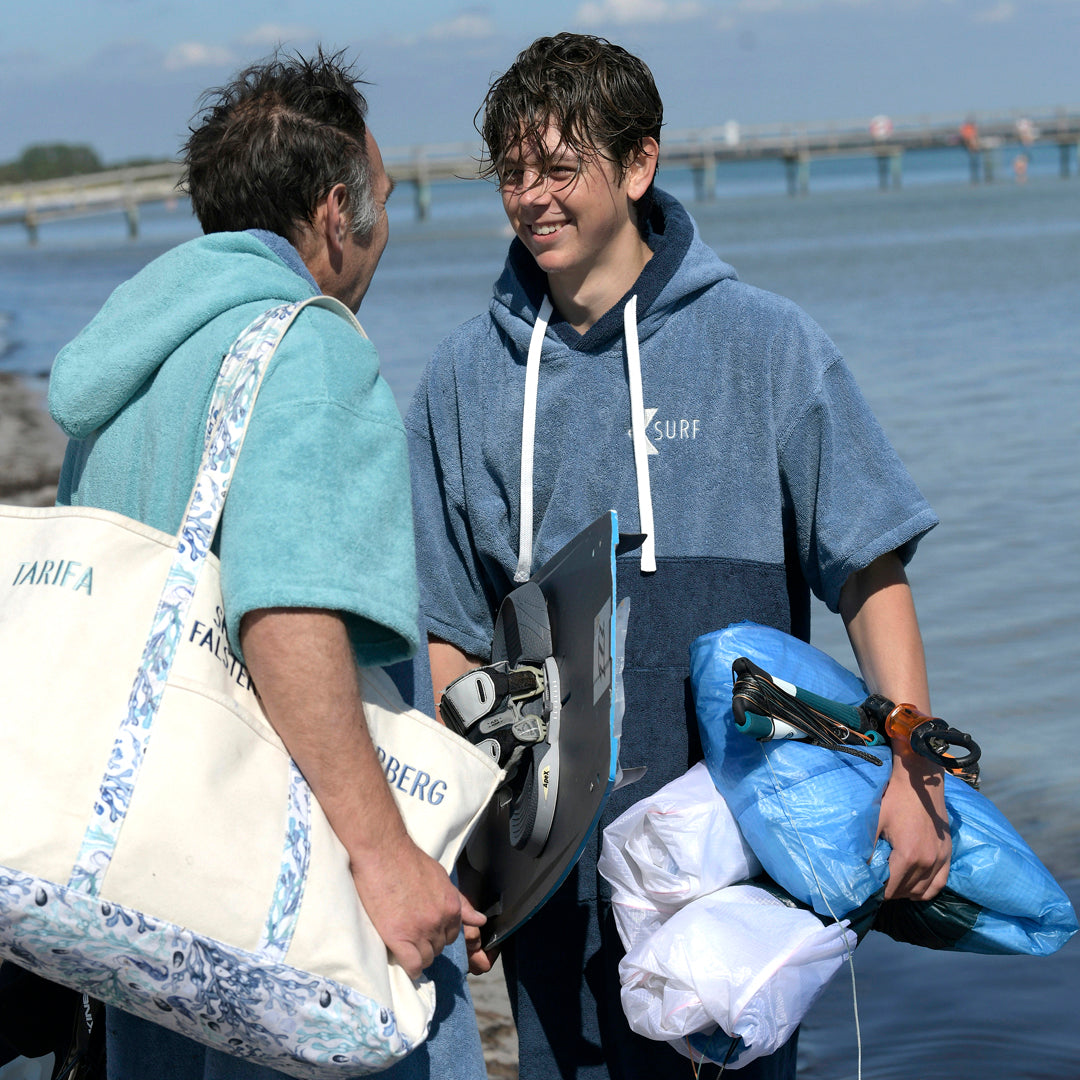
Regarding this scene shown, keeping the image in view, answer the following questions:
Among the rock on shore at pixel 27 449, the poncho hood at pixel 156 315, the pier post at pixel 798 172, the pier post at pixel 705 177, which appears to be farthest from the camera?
the pier post at pixel 798 172

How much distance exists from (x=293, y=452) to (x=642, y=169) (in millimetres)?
1103

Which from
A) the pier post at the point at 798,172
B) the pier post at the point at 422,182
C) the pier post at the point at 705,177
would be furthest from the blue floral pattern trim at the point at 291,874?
the pier post at the point at 798,172

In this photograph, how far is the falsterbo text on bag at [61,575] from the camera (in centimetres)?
158

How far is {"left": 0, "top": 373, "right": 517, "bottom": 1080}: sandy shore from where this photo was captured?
333 centimetres

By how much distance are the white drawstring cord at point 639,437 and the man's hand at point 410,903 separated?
79 centimetres

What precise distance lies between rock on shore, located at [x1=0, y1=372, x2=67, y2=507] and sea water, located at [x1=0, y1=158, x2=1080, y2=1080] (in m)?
2.07

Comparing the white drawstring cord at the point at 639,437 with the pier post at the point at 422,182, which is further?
the pier post at the point at 422,182

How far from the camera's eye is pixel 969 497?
27.3 feet

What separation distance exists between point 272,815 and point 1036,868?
50.3 inches

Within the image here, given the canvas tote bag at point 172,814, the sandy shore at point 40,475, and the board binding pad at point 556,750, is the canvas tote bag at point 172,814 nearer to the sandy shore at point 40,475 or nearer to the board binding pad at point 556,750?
the board binding pad at point 556,750

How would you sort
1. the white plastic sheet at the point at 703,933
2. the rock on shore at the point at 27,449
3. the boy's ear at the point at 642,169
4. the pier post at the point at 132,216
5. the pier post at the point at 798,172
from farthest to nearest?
the pier post at the point at 798,172 < the pier post at the point at 132,216 < the rock on shore at the point at 27,449 < the boy's ear at the point at 642,169 < the white plastic sheet at the point at 703,933

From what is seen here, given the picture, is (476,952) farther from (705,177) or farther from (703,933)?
(705,177)

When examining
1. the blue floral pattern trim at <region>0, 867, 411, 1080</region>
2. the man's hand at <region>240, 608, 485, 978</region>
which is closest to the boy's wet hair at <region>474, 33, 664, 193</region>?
the man's hand at <region>240, 608, 485, 978</region>

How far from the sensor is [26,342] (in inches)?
788
